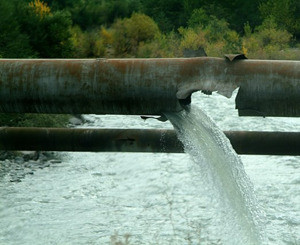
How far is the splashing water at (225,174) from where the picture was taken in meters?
3.70

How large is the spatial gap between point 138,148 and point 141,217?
2.07m

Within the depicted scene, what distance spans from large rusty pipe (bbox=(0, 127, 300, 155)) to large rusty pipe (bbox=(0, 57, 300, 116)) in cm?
168

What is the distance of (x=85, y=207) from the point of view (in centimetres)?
768

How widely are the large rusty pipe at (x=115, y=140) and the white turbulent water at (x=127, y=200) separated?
2.49 feet

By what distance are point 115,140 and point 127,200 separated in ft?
9.28

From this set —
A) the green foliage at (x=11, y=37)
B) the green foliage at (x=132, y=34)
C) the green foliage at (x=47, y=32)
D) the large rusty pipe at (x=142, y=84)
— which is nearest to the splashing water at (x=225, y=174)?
the large rusty pipe at (x=142, y=84)

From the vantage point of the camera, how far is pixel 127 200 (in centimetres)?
782

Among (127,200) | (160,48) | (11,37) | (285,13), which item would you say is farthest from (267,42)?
(127,200)

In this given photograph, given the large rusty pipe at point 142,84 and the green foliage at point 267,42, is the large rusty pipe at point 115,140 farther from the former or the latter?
the green foliage at point 267,42

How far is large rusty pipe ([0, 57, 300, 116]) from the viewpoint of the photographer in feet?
10.2

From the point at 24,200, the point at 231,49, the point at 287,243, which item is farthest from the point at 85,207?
the point at 231,49

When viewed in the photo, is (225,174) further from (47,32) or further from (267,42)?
(267,42)

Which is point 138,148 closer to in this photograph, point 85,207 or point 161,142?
point 161,142

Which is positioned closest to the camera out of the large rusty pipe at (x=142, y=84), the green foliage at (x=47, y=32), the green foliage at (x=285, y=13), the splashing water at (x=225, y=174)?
the large rusty pipe at (x=142, y=84)
